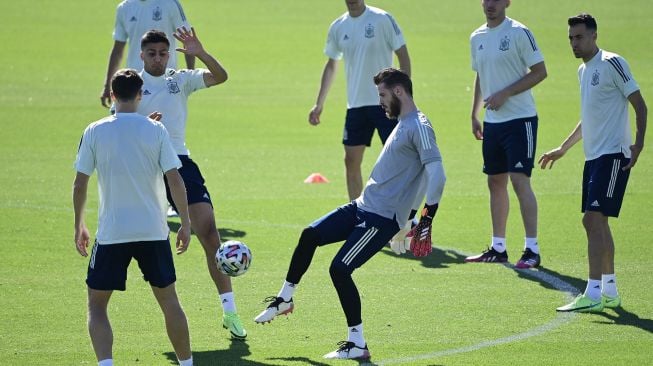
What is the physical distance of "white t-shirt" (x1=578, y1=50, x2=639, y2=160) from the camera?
444 inches

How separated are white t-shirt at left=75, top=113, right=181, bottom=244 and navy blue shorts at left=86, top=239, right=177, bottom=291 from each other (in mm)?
76

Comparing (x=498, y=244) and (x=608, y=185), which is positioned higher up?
(x=608, y=185)

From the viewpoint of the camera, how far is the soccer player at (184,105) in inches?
415

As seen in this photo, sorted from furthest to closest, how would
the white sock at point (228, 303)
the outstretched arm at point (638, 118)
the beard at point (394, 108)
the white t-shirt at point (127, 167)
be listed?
the outstretched arm at point (638, 118), the white sock at point (228, 303), the beard at point (394, 108), the white t-shirt at point (127, 167)

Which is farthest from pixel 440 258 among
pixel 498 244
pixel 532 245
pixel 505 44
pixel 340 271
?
pixel 340 271

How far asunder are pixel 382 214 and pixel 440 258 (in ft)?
13.0

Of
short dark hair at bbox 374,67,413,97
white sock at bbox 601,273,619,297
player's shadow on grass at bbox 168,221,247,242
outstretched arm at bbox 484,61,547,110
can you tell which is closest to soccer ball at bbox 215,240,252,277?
short dark hair at bbox 374,67,413,97

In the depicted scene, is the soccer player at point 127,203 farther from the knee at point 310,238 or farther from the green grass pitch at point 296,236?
→ the knee at point 310,238

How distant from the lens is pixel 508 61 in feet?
44.6

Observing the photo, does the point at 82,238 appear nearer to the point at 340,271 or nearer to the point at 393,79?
the point at 340,271

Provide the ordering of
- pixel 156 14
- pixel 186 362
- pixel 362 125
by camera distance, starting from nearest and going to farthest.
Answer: pixel 186 362 → pixel 362 125 → pixel 156 14

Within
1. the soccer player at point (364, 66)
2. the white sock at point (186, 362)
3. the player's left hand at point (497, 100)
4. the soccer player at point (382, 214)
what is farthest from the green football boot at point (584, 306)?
the soccer player at point (364, 66)

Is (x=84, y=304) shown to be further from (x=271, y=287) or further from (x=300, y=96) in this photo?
(x=300, y=96)

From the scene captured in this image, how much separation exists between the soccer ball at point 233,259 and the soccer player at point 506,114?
13.8 ft
